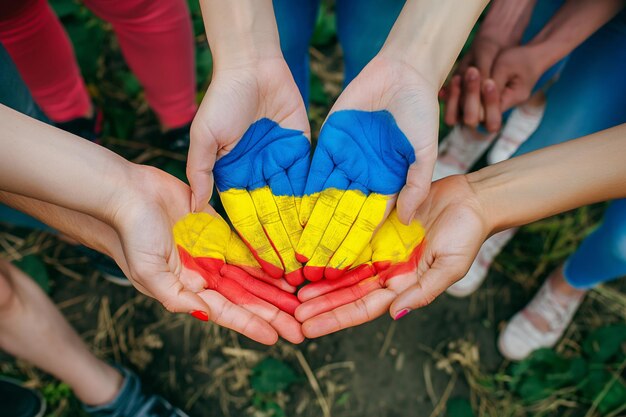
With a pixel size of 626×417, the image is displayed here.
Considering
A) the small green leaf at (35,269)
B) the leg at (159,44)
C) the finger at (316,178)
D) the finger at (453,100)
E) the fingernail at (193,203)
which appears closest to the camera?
the fingernail at (193,203)

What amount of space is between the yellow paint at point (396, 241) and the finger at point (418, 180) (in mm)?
92

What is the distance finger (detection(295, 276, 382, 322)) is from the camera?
1382 millimetres

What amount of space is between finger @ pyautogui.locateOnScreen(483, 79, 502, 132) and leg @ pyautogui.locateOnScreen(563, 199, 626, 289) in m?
0.45

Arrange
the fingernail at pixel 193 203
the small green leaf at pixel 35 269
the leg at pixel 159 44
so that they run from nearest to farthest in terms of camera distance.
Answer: the fingernail at pixel 193 203, the leg at pixel 159 44, the small green leaf at pixel 35 269

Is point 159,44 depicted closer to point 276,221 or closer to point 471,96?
point 276,221

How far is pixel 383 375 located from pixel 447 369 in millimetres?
252

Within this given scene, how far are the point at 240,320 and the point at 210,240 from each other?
25cm

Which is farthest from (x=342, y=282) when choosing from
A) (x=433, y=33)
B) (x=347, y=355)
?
(x=433, y=33)

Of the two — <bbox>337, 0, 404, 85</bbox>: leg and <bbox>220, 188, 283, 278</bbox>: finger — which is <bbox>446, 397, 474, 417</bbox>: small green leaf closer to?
<bbox>220, 188, 283, 278</bbox>: finger

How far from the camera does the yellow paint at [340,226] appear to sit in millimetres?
1420

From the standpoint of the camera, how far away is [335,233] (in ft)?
4.71

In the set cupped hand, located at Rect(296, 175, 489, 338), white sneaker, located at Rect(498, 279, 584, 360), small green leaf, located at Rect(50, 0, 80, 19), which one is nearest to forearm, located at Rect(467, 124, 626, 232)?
cupped hand, located at Rect(296, 175, 489, 338)

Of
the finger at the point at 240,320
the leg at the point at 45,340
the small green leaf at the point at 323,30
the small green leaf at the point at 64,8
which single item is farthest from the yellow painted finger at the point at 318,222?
the small green leaf at the point at 64,8

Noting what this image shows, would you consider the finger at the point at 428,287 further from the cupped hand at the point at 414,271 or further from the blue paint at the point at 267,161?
the blue paint at the point at 267,161
